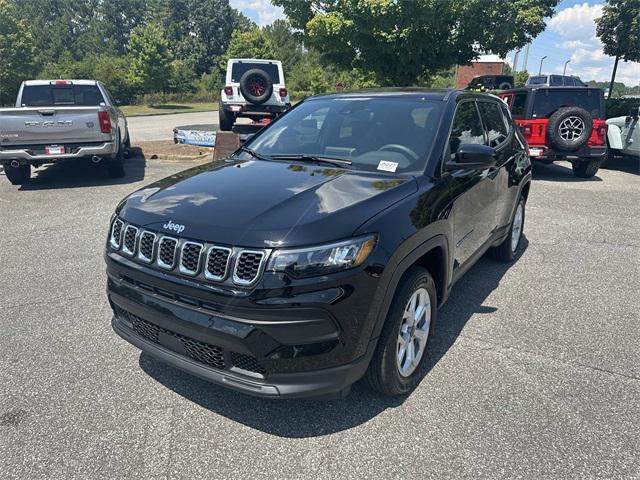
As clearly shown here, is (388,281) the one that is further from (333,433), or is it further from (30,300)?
(30,300)

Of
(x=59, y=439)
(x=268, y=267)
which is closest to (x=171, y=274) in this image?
(x=268, y=267)

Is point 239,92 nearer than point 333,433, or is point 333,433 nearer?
point 333,433

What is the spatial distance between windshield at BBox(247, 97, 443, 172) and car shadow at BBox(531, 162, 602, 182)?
802cm

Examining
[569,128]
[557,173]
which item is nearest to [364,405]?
[569,128]

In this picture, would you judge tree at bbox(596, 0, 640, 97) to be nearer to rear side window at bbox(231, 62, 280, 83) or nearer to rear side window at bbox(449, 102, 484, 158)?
rear side window at bbox(231, 62, 280, 83)

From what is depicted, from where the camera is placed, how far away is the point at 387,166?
309 cm

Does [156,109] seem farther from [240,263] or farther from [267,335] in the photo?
[267,335]

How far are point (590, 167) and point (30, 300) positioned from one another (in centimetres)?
1051

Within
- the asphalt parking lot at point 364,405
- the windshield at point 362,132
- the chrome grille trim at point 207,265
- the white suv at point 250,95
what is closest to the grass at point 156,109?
the white suv at point 250,95

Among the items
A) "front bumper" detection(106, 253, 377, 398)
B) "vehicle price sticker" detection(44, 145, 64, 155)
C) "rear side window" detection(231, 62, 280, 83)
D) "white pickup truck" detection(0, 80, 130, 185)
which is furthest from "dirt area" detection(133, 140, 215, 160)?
"front bumper" detection(106, 253, 377, 398)

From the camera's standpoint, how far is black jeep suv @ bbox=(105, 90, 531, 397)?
7.14 ft

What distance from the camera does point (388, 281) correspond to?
2396 millimetres

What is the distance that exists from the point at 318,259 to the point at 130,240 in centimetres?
113

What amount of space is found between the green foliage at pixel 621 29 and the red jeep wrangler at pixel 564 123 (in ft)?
41.9
